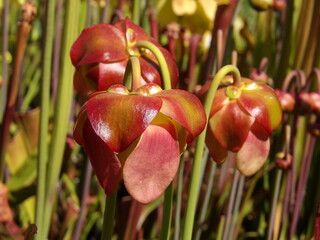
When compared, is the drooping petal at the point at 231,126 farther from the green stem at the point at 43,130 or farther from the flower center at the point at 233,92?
the green stem at the point at 43,130

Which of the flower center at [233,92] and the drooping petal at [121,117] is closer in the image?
the drooping petal at [121,117]

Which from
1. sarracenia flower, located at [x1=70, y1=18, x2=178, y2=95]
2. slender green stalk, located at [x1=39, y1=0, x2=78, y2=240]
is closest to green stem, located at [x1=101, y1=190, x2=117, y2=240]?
sarracenia flower, located at [x1=70, y1=18, x2=178, y2=95]

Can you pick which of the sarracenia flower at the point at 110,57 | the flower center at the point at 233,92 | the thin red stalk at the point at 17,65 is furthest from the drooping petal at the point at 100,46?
the thin red stalk at the point at 17,65

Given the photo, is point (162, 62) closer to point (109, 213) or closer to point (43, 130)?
point (109, 213)

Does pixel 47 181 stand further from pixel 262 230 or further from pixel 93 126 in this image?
pixel 262 230

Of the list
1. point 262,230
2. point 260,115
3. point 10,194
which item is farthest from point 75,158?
point 260,115

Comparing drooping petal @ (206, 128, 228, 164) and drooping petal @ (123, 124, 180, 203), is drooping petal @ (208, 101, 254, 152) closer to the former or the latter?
drooping petal @ (206, 128, 228, 164)
